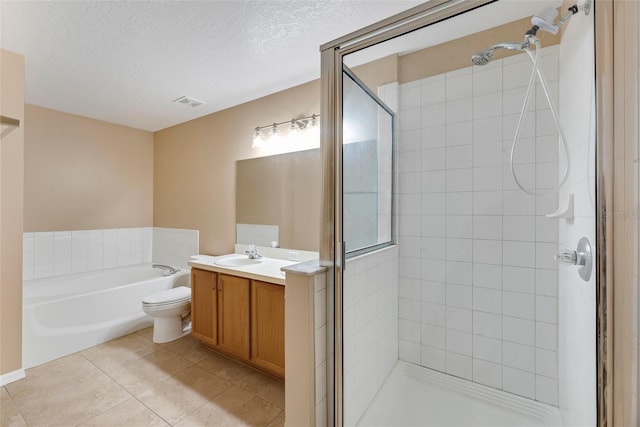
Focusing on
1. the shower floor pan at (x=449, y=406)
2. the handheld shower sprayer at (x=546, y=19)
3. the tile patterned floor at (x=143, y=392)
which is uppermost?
the handheld shower sprayer at (x=546, y=19)

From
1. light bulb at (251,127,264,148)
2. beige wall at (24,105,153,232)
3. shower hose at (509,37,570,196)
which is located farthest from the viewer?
beige wall at (24,105,153,232)

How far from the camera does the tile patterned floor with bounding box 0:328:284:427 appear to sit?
163cm

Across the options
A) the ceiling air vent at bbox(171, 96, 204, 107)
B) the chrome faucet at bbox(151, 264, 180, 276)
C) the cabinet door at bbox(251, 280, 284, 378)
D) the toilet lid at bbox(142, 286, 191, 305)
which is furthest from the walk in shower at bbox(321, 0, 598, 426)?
the chrome faucet at bbox(151, 264, 180, 276)

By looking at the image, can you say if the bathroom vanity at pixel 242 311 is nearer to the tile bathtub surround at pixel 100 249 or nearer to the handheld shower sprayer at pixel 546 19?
the tile bathtub surround at pixel 100 249

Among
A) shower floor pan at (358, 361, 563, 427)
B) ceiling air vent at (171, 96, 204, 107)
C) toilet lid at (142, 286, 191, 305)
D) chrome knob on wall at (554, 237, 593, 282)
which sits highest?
ceiling air vent at (171, 96, 204, 107)

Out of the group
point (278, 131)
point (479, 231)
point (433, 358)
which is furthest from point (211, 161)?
point (433, 358)

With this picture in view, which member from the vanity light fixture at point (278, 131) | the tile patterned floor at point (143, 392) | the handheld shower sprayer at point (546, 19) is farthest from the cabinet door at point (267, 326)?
the handheld shower sprayer at point (546, 19)

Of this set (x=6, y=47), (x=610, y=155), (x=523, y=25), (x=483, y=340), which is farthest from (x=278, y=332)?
(x=6, y=47)

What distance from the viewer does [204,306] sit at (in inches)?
93.9

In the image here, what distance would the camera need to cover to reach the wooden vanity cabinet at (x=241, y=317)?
6.31 feet

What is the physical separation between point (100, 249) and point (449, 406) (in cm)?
408

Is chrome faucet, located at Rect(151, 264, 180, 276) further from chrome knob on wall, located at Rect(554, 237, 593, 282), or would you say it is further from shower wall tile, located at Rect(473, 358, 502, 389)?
chrome knob on wall, located at Rect(554, 237, 593, 282)

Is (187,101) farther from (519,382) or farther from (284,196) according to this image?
(519,382)

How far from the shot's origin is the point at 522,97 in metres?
1.55
